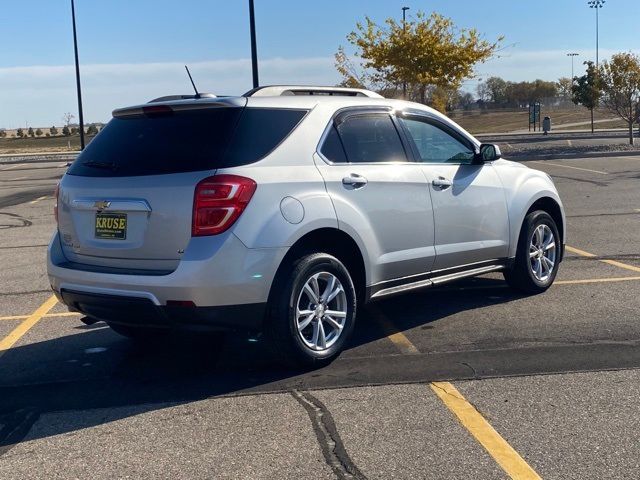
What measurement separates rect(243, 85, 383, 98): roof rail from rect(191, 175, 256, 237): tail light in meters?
0.90

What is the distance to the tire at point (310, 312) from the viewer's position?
5.06m

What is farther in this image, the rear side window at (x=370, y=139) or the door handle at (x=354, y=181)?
the rear side window at (x=370, y=139)

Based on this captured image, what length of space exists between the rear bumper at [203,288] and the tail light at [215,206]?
0.07 m

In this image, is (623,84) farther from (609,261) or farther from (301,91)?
(301,91)

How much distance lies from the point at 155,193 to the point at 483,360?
2.45 metres

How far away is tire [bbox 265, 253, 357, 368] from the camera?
5059 millimetres

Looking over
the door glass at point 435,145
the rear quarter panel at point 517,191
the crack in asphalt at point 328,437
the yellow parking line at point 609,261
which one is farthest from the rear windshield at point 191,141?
the yellow parking line at point 609,261

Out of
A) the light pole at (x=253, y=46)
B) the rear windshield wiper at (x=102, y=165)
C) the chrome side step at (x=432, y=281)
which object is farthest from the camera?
the light pole at (x=253, y=46)

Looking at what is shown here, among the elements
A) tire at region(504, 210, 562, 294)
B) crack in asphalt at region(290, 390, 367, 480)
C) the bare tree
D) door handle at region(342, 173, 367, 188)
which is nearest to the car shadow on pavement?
crack in asphalt at region(290, 390, 367, 480)

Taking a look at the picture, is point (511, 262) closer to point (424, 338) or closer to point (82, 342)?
point (424, 338)

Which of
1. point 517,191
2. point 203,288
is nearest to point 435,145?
point 517,191

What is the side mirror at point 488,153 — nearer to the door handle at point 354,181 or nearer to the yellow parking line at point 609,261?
the door handle at point 354,181

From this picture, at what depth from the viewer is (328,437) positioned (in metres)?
4.21

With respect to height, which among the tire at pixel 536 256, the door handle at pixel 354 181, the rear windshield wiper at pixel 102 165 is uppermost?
the rear windshield wiper at pixel 102 165
